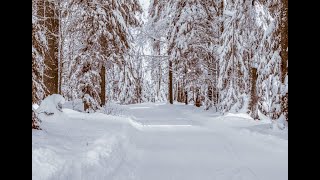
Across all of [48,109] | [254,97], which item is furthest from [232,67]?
[48,109]

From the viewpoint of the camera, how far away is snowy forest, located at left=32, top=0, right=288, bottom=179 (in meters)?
14.6

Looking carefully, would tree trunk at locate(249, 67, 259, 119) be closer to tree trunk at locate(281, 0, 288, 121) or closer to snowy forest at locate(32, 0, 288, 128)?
snowy forest at locate(32, 0, 288, 128)

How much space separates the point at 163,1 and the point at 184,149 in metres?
27.7

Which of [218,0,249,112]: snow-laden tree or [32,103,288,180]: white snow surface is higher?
[218,0,249,112]: snow-laden tree

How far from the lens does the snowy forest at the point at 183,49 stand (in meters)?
14.6

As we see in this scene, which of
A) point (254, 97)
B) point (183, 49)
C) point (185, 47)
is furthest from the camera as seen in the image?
point (183, 49)

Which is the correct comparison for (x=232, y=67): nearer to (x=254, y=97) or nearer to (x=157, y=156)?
(x=254, y=97)

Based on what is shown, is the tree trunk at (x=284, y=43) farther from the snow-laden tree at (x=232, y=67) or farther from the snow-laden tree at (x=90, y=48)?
the snow-laden tree at (x=90, y=48)

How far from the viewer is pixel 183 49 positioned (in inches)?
1148

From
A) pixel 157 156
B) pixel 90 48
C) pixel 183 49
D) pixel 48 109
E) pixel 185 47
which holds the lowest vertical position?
pixel 157 156

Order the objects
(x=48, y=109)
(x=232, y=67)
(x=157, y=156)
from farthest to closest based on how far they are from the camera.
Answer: (x=232, y=67) → (x=48, y=109) → (x=157, y=156)

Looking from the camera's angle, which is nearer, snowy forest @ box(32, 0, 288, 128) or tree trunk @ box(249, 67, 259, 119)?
snowy forest @ box(32, 0, 288, 128)

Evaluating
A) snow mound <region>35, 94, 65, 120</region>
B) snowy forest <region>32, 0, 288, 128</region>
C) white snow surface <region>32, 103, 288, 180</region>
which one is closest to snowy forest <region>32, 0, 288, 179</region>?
snowy forest <region>32, 0, 288, 128</region>
